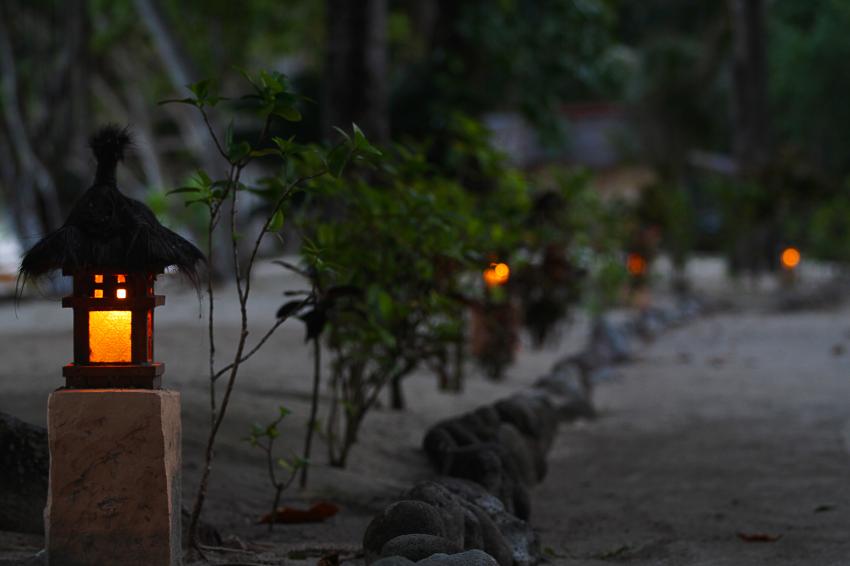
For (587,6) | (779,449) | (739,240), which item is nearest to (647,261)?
(587,6)

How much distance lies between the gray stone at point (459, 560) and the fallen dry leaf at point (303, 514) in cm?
130

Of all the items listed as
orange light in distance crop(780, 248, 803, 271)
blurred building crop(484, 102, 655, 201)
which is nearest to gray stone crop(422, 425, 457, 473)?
orange light in distance crop(780, 248, 803, 271)

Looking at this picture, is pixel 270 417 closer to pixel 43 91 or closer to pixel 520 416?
pixel 520 416

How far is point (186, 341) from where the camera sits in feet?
32.4

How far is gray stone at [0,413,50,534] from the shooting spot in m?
3.88

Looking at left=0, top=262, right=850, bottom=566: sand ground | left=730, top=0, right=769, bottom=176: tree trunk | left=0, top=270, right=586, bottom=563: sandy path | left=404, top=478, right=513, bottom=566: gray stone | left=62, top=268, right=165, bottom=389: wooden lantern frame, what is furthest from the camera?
left=730, top=0, right=769, bottom=176: tree trunk

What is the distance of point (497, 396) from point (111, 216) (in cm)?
505

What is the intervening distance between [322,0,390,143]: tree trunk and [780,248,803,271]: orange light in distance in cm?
1292

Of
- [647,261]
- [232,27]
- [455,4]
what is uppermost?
[232,27]

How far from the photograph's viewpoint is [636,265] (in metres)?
16.6

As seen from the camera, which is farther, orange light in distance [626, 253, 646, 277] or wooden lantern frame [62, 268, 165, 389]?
orange light in distance [626, 253, 646, 277]

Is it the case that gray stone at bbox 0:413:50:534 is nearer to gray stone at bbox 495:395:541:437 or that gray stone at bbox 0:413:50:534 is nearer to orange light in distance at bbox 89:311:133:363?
orange light in distance at bbox 89:311:133:363

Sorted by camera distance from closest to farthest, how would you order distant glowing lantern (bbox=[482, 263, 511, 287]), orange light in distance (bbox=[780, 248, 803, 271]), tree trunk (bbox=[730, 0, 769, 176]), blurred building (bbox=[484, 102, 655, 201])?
1. distant glowing lantern (bbox=[482, 263, 511, 287])
2. orange light in distance (bbox=[780, 248, 803, 271])
3. tree trunk (bbox=[730, 0, 769, 176])
4. blurred building (bbox=[484, 102, 655, 201])

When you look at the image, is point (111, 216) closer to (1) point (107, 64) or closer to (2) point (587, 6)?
(2) point (587, 6)
